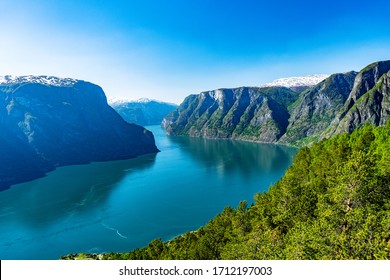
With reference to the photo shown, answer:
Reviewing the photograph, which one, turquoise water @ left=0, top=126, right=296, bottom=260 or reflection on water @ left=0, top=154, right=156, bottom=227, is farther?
reflection on water @ left=0, top=154, right=156, bottom=227

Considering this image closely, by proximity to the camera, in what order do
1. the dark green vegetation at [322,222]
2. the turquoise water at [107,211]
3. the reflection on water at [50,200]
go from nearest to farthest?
the dark green vegetation at [322,222]
the turquoise water at [107,211]
the reflection on water at [50,200]

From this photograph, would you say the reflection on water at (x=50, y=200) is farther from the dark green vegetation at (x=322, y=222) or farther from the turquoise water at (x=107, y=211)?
the dark green vegetation at (x=322, y=222)

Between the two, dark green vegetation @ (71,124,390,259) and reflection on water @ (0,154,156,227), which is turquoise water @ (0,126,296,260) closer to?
reflection on water @ (0,154,156,227)

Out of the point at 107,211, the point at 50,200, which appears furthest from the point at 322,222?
the point at 50,200

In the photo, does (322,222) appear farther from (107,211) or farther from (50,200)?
(50,200)

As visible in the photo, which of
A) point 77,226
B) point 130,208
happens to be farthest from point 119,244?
point 130,208

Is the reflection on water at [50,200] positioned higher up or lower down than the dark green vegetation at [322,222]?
lower down

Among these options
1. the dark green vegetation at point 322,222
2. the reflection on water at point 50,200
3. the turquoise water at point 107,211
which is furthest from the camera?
the reflection on water at point 50,200

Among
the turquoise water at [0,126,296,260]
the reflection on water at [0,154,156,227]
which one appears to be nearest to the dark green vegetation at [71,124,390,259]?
the turquoise water at [0,126,296,260]

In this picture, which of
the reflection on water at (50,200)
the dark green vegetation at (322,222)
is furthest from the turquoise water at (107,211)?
the dark green vegetation at (322,222)
